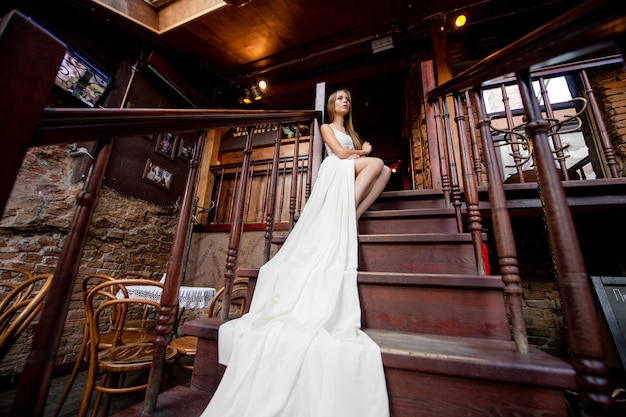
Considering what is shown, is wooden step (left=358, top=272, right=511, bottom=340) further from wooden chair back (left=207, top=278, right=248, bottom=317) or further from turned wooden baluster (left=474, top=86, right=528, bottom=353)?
wooden chair back (left=207, top=278, right=248, bottom=317)

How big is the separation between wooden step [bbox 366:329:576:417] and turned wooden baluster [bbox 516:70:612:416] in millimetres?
50

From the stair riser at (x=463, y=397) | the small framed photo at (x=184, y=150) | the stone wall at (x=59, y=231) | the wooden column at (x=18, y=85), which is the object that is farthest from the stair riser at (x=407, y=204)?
the small framed photo at (x=184, y=150)

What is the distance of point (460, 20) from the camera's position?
3775 millimetres

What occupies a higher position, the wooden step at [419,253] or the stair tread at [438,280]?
the wooden step at [419,253]

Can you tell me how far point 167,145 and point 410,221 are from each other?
4378mm

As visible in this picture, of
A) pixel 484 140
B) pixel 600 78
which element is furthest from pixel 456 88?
pixel 600 78

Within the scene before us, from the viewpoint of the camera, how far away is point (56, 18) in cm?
345

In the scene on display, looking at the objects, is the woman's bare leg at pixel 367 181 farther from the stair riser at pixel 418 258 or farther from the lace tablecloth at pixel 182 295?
the lace tablecloth at pixel 182 295

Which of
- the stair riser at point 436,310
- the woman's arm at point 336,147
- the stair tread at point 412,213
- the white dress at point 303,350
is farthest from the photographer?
the woman's arm at point 336,147

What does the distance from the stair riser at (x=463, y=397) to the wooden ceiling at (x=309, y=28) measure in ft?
14.0

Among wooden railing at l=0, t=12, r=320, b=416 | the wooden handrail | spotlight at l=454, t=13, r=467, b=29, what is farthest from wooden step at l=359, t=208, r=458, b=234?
spotlight at l=454, t=13, r=467, b=29

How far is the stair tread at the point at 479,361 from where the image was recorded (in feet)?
2.18

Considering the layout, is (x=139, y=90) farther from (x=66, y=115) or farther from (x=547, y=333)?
(x=547, y=333)

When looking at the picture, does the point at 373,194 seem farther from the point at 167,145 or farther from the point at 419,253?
the point at 167,145
